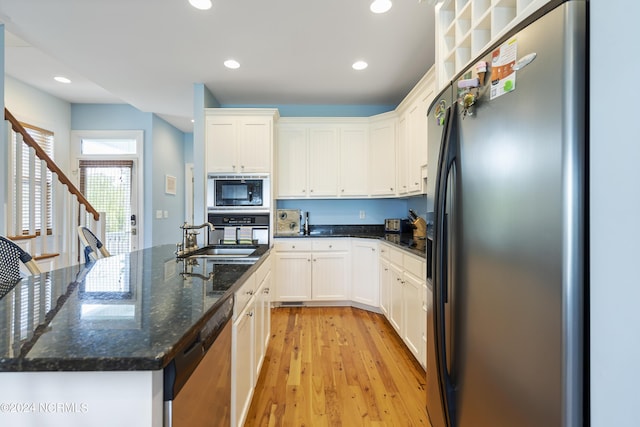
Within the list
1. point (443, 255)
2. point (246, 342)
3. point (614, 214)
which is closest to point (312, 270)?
point (246, 342)

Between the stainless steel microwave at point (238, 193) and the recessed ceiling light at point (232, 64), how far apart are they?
1125 millimetres

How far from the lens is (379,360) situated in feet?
7.71

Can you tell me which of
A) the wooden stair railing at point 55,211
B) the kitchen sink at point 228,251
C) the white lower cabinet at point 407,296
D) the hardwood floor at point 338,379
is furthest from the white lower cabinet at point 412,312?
the wooden stair railing at point 55,211

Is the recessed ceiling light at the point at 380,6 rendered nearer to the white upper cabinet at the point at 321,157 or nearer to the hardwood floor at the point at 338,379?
the white upper cabinet at the point at 321,157

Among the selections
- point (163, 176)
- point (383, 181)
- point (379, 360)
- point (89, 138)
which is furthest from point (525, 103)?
point (89, 138)

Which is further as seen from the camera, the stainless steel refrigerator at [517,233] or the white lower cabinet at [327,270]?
the white lower cabinet at [327,270]

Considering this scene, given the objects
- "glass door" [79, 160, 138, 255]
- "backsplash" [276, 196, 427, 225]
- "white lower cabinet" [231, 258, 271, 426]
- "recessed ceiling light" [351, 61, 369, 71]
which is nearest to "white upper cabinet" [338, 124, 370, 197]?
"backsplash" [276, 196, 427, 225]

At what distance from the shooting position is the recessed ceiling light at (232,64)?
112 inches

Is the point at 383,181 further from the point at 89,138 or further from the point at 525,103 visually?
the point at 89,138

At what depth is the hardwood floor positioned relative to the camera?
1.72m

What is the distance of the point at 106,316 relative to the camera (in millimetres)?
813

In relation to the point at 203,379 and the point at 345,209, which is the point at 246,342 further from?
the point at 345,209

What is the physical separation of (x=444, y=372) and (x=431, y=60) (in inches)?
108

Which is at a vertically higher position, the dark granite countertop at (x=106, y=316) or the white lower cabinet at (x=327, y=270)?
the dark granite countertop at (x=106, y=316)
